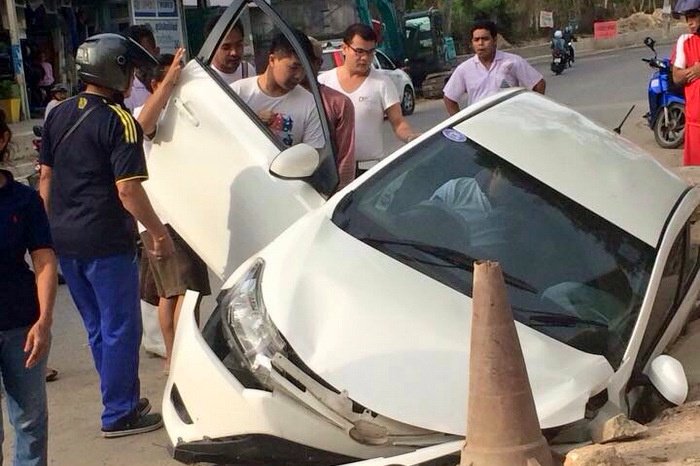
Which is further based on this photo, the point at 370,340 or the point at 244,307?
the point at 244,307

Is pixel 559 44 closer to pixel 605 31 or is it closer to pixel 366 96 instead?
pixel 605 31

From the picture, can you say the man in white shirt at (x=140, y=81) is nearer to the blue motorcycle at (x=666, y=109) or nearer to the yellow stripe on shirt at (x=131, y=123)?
the yellow stripe on shirt at (x=131, y=123)

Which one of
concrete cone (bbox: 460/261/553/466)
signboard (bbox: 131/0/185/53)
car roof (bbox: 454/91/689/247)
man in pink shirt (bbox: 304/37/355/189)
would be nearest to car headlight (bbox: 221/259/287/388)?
concrete cone (bbox: 460/261/553/466)

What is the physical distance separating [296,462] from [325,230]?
38.5 inches

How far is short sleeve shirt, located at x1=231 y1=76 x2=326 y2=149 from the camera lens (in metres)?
5.54

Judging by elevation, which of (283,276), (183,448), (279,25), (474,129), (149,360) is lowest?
(149,360)

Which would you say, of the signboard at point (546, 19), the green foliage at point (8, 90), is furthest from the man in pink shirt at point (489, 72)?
the signboard at point (546, 19)

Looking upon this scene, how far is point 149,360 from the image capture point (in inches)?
264

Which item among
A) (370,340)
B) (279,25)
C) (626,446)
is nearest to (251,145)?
(279,25)

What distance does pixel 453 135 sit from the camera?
4.70 metres

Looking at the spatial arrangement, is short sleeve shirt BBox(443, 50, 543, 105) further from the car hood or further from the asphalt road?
the car hood

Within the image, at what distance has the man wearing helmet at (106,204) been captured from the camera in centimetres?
498

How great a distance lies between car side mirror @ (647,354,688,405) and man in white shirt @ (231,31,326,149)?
6.98 ft

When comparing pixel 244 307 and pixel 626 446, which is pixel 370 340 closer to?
pixel 244 307
